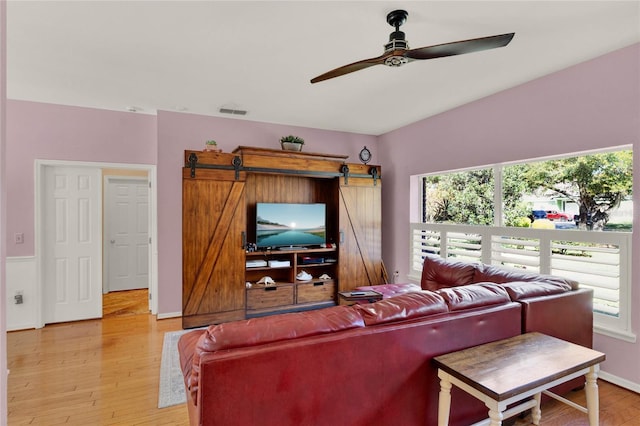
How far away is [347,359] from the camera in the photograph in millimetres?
1496

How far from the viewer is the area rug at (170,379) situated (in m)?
2.37

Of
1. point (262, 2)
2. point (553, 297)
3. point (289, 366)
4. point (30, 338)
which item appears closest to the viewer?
point (289, 366)

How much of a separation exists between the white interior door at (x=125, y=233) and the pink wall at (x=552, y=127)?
468cm

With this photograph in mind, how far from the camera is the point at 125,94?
11.8 feet

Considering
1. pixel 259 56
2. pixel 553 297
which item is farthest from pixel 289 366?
pixel 259 56

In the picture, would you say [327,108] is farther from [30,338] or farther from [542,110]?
[30,338]

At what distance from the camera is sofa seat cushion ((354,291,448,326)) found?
1.65 meters

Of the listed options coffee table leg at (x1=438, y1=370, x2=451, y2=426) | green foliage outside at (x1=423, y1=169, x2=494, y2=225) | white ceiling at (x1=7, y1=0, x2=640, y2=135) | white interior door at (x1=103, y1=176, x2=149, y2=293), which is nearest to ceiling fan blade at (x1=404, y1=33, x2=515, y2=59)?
white ceiling at (x1=7, y1=0, x2=640, y2=135)

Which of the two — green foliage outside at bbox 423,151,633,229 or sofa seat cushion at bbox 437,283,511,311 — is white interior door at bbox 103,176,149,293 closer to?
green foliage outside at bbox 423,151,633,229

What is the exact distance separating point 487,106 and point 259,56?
2.68 meters

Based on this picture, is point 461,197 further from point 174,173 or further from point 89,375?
point 89,375

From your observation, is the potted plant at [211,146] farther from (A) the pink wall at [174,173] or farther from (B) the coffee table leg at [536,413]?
(B) the coffee table leg at [536,413]

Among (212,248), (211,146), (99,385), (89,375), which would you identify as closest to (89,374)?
(89,375)

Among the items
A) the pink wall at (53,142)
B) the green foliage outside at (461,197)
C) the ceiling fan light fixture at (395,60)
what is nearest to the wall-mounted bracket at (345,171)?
the green foliage outside at (461,197)
